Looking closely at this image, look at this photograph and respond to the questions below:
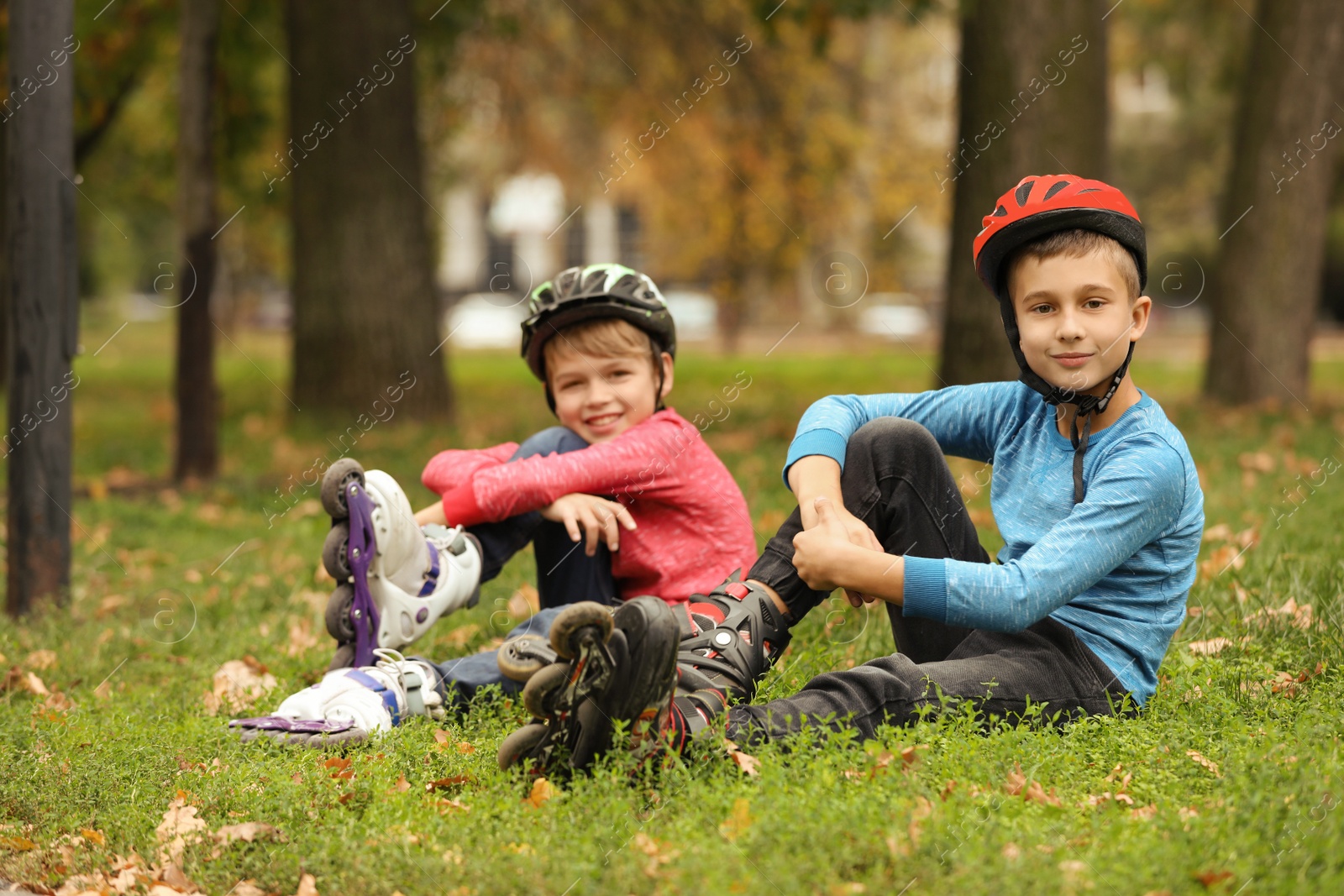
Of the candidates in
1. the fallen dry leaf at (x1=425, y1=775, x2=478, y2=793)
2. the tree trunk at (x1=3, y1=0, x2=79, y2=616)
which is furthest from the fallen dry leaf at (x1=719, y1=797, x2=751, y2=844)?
the tree trunk at (x1=3, y1=0, x2=79, y2=616)

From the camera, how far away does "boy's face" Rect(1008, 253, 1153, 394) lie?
2.75 m

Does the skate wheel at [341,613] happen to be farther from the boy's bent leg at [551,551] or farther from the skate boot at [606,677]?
the skate boot at [606,677]

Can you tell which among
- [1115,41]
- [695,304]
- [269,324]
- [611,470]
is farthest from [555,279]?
[269,324]

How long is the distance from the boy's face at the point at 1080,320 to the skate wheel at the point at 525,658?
4.05ft

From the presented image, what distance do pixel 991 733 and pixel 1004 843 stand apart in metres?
0.49

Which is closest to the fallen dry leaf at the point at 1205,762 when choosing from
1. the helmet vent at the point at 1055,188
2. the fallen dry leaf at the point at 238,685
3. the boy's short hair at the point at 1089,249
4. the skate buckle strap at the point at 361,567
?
the boy's short hair at the point at 1089,249

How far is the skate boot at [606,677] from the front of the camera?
2.33 m


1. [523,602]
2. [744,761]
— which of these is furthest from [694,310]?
[744,761]

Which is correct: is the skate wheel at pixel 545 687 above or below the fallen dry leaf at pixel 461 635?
below

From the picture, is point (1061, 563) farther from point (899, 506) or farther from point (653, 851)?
point (653, 851)

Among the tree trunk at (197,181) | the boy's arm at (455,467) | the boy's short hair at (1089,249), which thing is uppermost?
the tree trunk at (197,181)

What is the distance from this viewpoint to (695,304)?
140ft

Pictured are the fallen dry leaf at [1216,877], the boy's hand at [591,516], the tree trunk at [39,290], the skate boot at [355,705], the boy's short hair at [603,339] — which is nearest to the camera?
the fallen dry leaf at [1216,877]

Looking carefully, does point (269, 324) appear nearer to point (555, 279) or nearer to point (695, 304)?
point (695, 304)
